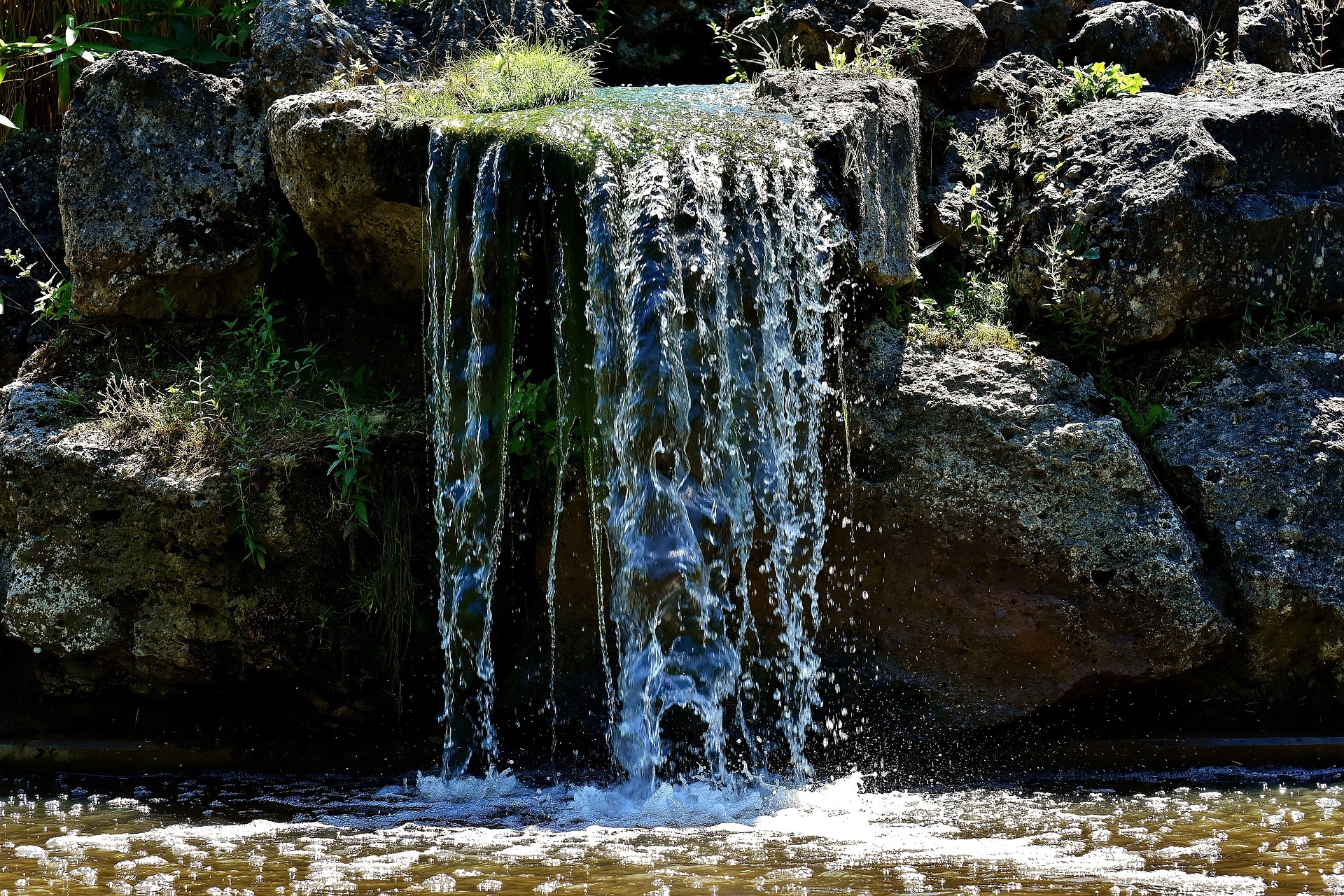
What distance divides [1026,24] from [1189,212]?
191 cm

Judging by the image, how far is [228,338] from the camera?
19.3 feet

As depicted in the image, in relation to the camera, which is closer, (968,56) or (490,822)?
(490,822)

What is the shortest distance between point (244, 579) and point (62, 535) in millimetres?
774

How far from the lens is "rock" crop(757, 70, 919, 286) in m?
5.21

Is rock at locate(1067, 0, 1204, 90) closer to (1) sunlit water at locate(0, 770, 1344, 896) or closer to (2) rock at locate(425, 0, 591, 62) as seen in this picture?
(2) rock at locate(425, 0, 591, 62)

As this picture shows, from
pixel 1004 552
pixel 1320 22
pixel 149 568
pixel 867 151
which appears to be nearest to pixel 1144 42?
pixel 1320 22

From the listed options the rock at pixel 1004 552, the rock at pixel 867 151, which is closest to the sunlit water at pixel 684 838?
the rock at pixel 1004 552

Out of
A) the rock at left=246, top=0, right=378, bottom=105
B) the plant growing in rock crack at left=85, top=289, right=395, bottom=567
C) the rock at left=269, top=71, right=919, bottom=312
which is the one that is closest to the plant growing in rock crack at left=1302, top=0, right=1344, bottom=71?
the rock at left=269, top=71, right=919, bottom=312

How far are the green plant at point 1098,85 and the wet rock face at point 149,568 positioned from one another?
13.4ft

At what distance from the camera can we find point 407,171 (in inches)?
205

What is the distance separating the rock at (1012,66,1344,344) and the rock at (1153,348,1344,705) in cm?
37

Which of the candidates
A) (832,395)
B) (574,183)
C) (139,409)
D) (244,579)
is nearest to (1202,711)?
(832,395)

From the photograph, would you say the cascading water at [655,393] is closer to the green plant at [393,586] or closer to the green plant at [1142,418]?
the green plant at [393,586]

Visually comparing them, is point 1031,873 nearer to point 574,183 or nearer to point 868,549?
point 868,549
